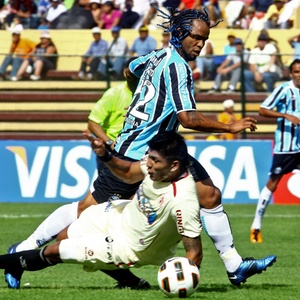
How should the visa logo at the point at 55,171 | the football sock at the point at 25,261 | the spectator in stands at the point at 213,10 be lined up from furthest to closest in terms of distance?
the spectator in stands at the point at 213,10, the visa logo at the point at 55,171, the football sock at the point at 25,261

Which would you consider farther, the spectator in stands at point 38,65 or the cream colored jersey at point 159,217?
the spectator in stands at point 38,65

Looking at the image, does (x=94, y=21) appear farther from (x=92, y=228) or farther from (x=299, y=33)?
(x=92, y=228)

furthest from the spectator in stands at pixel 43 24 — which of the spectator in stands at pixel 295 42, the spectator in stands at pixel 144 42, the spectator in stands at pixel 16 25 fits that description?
the spectator in stands at pixel 295 42

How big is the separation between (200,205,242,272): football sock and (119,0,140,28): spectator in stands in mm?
14876

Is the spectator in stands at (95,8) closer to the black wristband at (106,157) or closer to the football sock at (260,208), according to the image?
the football sock at (260,208)

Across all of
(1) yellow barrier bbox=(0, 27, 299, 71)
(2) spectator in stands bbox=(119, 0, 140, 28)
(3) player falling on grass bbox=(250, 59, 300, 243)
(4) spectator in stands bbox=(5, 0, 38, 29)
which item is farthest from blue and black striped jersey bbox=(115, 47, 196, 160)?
(4) spectator in stands bbox=(5, 0, 38, 29)

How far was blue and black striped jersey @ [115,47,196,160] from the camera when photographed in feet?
24.9

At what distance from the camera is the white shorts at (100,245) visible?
7258mm

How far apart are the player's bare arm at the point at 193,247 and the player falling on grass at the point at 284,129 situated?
574 centimetres

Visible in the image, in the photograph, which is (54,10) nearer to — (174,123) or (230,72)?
(230,72)

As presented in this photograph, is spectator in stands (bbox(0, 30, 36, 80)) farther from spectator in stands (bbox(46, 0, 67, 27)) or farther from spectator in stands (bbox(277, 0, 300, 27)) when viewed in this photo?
spectator in stands (bbox(277, 0, 300, 27))

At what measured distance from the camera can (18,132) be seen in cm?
1958

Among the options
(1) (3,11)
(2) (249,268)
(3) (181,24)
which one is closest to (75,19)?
(1) (3,11)

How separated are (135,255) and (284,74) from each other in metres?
12.1
